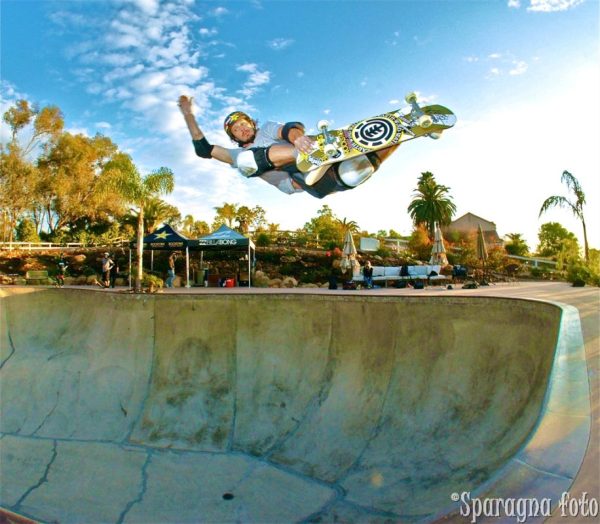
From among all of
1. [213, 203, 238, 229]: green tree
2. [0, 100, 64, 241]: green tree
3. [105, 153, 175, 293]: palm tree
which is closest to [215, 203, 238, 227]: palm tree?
[213, 203, 238, 229]: green tree

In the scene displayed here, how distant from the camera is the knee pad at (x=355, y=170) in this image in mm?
6828

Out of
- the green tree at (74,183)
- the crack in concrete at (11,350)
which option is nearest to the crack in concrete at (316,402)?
the crack in concrete at (11,350)

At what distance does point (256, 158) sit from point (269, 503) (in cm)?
560

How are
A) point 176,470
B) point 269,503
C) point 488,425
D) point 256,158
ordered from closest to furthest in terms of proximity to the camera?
point 488,425 < point 269,503 < point 176,470 < point 256,158

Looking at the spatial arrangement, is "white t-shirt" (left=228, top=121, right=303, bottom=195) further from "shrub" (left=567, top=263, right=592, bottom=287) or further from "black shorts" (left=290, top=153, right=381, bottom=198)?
"shrub" (left=567, top=263, right=592, bottom=287)

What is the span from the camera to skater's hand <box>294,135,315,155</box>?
6.80 metres

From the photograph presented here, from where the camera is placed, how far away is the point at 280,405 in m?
6.10

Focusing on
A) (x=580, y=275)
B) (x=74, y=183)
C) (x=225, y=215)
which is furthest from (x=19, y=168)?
(x=580, y=275)

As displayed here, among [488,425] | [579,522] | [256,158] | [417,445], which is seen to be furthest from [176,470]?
[256,158]

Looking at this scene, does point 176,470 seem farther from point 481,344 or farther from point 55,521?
point 481,344

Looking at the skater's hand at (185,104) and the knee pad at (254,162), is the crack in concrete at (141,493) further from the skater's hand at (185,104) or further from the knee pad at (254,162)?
the skater's hand at (185,104)

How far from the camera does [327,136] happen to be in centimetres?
673

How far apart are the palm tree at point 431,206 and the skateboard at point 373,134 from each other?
3811 cm

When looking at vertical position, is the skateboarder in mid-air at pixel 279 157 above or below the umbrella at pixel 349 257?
above
